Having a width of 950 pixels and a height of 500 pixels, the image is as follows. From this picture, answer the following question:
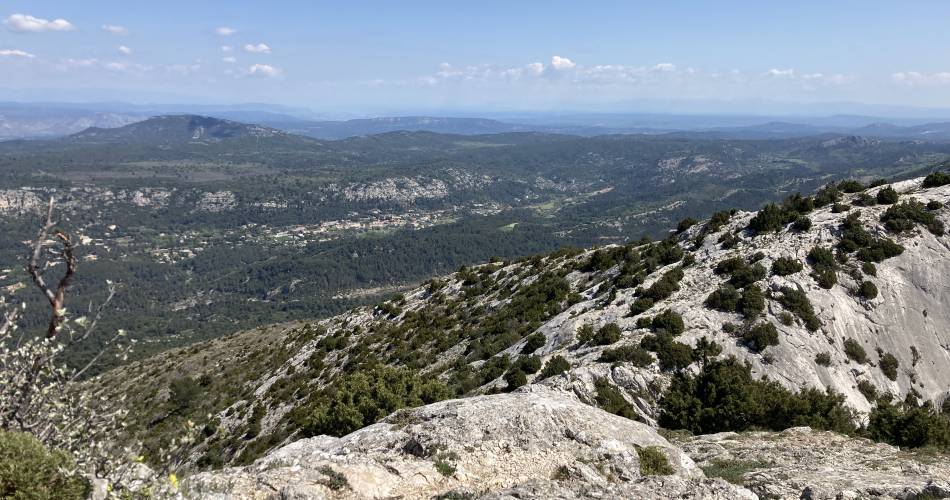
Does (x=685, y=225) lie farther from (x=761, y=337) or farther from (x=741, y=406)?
(x=741, y=406)

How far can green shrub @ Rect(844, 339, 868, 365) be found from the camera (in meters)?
28.8

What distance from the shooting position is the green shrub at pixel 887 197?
3869cm

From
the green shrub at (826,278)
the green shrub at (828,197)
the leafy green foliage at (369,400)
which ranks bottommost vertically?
the leafy green foliage at (369,400)

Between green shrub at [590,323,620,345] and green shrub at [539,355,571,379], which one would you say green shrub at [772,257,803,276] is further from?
green shrub at [539,355,571,379]

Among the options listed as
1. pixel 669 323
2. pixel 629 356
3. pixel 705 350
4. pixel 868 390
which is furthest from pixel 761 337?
pixel 629 356

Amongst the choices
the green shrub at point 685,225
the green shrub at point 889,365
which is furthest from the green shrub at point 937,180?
the green shrub at point 889,365

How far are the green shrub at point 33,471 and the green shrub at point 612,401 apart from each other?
20.4m

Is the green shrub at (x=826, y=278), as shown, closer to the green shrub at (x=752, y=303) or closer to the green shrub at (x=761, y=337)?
the green shrub at (x=752, y=303)

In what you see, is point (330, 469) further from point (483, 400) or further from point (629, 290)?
point (629, 290)

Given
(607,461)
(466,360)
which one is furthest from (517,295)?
(607,461)

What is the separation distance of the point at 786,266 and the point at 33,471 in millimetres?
36943

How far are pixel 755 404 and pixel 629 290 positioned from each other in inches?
542

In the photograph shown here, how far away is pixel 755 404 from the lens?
23391 mm

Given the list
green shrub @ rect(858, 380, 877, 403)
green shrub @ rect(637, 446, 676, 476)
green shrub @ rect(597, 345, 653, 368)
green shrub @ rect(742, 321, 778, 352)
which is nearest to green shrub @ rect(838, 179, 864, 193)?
green shrub @ rect(858, 380, 877, 403)
